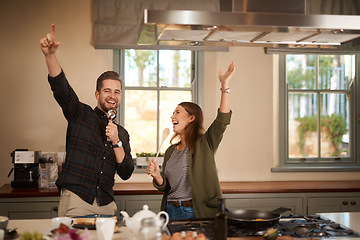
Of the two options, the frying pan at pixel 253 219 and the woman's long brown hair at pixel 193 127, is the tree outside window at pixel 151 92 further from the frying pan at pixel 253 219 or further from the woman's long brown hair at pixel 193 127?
the frying pan at pixel 253 219

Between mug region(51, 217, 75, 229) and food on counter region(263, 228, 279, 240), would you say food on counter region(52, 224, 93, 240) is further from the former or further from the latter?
food on counter region(263, 228, 279, 240)

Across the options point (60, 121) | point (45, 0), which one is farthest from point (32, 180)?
point (45, 0)

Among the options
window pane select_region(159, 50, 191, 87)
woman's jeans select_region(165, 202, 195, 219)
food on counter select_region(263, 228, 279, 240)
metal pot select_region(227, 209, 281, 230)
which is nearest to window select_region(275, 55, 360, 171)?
window pane select_region(159, 50, 191, 87)

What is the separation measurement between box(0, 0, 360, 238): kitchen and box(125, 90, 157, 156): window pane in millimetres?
343

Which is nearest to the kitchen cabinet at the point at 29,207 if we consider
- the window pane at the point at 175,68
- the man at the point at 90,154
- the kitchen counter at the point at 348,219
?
the man at the point at 90,154

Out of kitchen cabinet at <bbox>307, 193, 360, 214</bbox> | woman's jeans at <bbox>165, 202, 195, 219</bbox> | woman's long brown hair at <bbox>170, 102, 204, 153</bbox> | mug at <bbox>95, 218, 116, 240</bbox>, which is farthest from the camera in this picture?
kitchen cabinet at <bbox>307, 193, 360, 214</bbox>

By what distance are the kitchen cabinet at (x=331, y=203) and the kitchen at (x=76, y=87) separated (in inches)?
24.6

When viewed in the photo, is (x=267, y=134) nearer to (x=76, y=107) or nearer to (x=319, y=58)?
(x=319, y=58)

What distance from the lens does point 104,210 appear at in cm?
314

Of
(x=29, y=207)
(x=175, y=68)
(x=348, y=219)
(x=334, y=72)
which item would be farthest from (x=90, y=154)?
(x=334, y=72)

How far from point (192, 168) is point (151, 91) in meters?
1.90

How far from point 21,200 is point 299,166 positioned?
2.80m

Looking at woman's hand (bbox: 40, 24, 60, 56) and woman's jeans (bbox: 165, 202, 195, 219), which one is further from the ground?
woman's hand (bbox: 40, 24, 60, 56)

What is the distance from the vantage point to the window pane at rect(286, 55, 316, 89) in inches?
203
